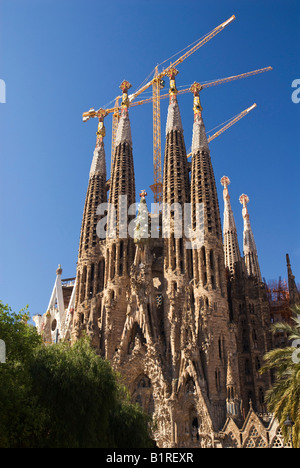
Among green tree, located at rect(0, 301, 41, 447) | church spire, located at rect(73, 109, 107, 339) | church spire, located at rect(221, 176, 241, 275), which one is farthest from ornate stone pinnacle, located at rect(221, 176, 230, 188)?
green tree, located at rect(0, 301, 41, 447)

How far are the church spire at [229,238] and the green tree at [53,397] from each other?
113ft

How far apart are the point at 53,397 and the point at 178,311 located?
2169 centimetres

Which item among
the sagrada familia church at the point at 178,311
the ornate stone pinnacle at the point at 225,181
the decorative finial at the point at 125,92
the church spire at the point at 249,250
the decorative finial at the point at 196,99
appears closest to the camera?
the sagrada familia church at the point at 178,311

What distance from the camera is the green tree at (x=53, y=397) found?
59.3 feet

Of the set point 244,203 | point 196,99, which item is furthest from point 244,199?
point 196,99

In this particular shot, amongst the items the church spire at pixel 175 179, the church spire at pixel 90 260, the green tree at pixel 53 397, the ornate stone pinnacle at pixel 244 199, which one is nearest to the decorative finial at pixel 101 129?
the church spire at pixel 90 260

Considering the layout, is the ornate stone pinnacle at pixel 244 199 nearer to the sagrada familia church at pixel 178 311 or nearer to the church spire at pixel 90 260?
the sagrada familia church at pixel 178 311

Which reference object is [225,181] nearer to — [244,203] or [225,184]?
[225,184]

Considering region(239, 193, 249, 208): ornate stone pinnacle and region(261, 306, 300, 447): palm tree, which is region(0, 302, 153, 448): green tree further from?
region(239, 193, 249, 208): ornate stone pinnacle

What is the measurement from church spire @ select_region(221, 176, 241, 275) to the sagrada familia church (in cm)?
359

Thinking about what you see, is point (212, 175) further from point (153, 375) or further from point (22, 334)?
point (22, 334)

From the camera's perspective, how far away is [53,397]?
A: 1972 cm

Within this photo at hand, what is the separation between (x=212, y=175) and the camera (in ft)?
152
